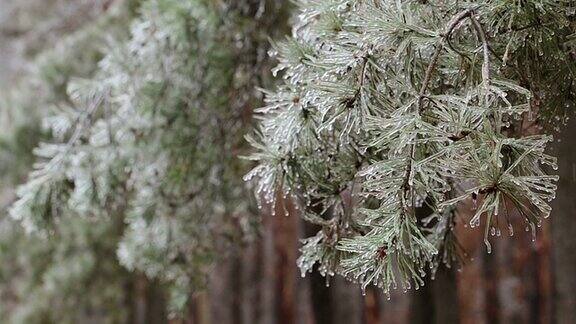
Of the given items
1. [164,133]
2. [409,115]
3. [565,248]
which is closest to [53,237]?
[164,133]

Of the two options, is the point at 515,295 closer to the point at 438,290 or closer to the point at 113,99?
the point at 438,290

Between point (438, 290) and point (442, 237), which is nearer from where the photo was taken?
point (442, 237)

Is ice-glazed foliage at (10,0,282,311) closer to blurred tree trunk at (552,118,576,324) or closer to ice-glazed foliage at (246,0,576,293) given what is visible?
ice-glazed foliage at (246,0,576,293)

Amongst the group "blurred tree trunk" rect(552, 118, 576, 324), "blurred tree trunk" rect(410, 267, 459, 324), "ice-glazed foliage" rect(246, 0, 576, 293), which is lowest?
"blurred tree trunk" rect(410, 267, 459, 324)

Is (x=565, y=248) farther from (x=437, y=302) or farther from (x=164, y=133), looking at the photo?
(x=164, y=133)

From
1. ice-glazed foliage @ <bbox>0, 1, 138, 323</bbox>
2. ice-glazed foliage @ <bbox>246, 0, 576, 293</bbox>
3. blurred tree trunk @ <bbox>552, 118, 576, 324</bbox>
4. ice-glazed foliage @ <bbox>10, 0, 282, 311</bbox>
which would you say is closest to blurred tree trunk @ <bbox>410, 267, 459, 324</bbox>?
blurred tree trunk @ <bbox>552, 118, 576, 324</bbox>

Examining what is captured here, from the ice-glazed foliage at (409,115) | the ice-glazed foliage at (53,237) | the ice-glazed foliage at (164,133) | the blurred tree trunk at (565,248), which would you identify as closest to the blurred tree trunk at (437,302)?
the blurred tree trunk at (565,248)

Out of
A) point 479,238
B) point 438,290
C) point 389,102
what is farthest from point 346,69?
point 479,238
